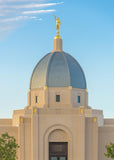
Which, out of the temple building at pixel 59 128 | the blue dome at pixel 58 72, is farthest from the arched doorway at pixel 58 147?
the blue dome at pixel 58 72

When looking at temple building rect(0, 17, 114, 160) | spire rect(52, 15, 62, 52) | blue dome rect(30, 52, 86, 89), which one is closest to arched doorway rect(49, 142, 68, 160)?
temple building rect(0, 17, 114, 160)

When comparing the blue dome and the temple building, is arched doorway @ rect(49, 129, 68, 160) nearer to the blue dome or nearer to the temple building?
the temple building

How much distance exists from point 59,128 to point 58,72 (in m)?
7.89

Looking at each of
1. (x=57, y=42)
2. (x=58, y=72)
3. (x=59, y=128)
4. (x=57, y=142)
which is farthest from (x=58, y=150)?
(x=57, y=42)

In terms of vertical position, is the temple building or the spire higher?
the spire

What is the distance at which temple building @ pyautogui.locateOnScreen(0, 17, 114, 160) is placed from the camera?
41.2 m

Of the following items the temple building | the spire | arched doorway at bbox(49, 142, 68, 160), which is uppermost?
the spire

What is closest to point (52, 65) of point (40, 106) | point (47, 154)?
point (40, 106)

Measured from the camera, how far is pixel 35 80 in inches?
1853

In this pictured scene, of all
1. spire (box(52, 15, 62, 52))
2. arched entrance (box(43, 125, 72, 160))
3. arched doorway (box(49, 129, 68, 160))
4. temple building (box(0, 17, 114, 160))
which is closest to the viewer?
temple building (box(0, 17, 114, 160))

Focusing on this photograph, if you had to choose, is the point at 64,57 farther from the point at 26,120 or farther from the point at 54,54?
the point at 26,120

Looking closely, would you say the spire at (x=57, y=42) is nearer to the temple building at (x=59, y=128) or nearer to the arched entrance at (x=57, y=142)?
the temple building at (x=59, y=128)

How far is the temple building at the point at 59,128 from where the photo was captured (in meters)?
41.2

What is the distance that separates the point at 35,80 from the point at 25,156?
10.5m
